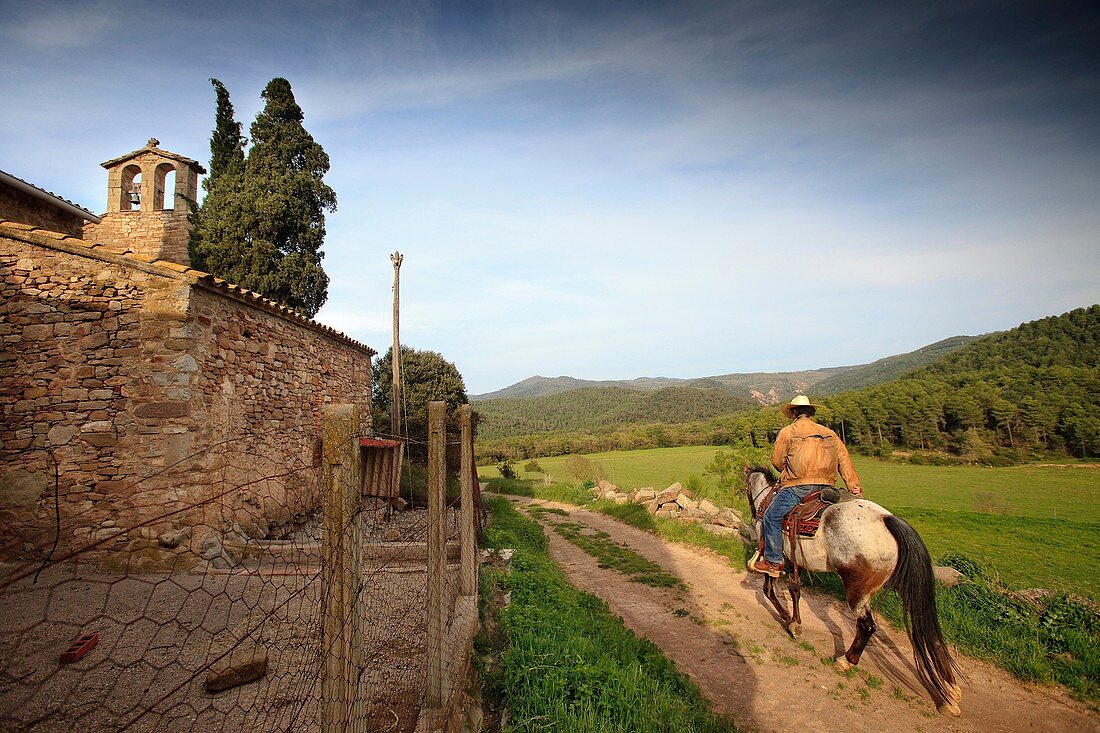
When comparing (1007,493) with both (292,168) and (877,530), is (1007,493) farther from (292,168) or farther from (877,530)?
(292,168)

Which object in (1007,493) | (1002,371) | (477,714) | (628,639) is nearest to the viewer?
(477,714)

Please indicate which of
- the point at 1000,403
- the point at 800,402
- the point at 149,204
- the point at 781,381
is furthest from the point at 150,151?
the point at 781,381

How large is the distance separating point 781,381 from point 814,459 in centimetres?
14784

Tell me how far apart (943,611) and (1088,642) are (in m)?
1.30

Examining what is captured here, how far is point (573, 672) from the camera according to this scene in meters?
4.27

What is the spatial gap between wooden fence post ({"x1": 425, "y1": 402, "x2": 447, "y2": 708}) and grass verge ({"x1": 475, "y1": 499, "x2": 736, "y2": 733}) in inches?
30.2

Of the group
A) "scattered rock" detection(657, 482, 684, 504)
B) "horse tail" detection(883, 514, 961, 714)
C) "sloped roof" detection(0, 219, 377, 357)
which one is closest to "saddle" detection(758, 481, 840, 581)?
"horse tail" detection(883, 514, 961, 714)

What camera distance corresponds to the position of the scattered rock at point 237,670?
12.9ft

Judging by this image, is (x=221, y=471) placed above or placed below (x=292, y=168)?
below

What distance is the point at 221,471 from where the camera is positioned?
Answer: 755 centimetres

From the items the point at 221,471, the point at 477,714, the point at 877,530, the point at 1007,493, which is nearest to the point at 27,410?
the point at 221,471

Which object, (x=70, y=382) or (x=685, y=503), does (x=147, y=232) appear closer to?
(x=70, y=382)

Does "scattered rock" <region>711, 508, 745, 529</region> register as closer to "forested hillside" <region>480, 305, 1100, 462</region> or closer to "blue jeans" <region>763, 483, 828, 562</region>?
"blue jeans" <region>763, 483, 828, 562</region>

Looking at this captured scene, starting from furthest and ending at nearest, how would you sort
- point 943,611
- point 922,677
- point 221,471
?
1. point 221,471
2. point 943,611
3. point 922,677
